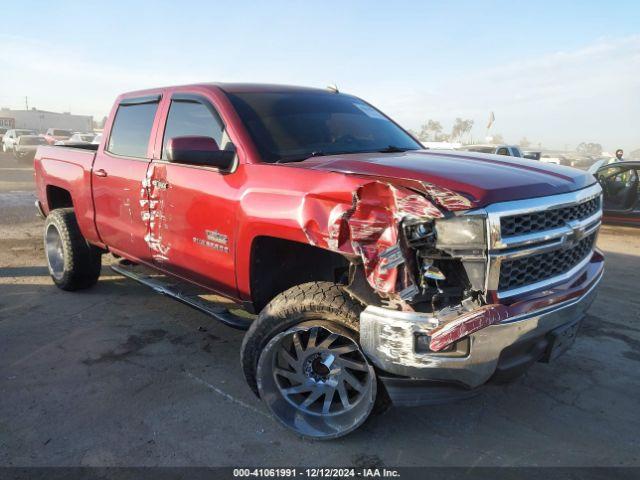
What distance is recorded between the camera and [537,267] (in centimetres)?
248

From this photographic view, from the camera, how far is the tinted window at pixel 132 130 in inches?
160

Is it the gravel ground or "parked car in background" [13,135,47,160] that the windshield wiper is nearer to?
the gravel ground

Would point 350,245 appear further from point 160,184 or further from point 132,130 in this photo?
point 132,130

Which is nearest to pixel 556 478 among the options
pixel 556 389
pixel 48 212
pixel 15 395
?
pixel 556 389

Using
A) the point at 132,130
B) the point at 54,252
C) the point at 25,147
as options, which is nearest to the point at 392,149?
the point at 132,130

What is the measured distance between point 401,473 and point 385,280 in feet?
3.31

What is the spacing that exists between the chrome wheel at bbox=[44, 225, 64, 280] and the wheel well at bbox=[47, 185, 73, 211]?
1.03 feet

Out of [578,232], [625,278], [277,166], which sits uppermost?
[277,166]

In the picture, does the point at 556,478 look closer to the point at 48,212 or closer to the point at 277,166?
the point at 277,166

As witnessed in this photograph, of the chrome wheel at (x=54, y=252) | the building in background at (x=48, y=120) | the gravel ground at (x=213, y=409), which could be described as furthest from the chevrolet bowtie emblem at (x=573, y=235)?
the building in background at (x=48, y=120)

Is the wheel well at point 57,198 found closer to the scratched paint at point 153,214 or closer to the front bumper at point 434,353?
the scratched paint at point 153,214

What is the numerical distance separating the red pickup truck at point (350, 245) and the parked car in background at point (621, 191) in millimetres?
6875

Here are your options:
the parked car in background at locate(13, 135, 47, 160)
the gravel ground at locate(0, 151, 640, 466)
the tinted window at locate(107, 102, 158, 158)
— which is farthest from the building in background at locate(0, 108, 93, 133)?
the gravel ground at locate(0, 151, 640, 466)

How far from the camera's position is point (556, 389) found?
3291 millimetres
